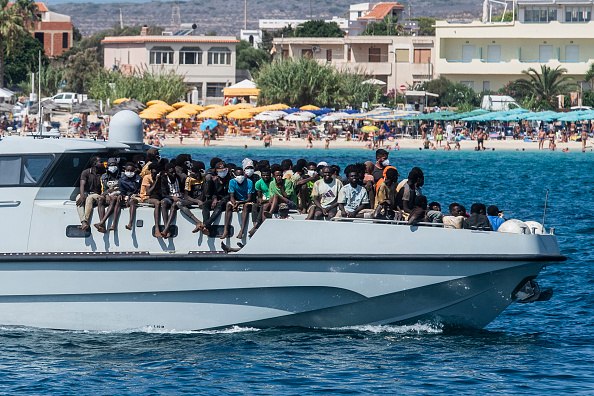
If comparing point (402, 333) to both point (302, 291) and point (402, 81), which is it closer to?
point (302, 291)

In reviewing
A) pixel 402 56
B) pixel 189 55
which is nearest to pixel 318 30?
pixel 402 56

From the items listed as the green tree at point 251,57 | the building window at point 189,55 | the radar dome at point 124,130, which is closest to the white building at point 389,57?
the building window at point 189,55

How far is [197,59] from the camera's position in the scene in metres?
96.4

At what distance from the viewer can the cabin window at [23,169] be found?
14188 mm

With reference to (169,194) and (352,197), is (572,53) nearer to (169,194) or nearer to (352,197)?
(352,197)

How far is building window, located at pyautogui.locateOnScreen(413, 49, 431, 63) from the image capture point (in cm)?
9556

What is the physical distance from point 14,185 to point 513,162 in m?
50.6

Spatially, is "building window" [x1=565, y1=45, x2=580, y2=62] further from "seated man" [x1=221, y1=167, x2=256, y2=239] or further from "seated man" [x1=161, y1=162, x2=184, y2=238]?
"seated man" [x1=161, y1=162, x2=184, y2=238]

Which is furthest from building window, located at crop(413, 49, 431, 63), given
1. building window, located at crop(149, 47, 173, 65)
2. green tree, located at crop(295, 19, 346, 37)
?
green tree, located at crop(295, 19, 346, 37)

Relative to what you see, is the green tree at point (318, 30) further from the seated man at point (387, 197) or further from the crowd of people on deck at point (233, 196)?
the seated man at point (387, 197)

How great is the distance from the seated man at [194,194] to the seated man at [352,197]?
205 cm

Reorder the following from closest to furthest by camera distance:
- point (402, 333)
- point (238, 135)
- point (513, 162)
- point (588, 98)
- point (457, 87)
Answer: point (402, 333) < point (513, 162) < point (238, 135) < point (588, 98) < point (457, 87)

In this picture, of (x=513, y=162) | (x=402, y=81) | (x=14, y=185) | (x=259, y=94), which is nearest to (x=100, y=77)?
(x=259, y=94)

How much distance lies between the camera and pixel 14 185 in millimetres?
14188
